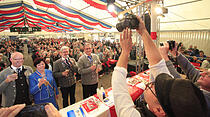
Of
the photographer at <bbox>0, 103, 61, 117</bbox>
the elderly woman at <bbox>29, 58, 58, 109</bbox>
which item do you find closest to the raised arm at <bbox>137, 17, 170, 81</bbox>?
the photographer at <bbox>0, 103, 61, 117</bbox>

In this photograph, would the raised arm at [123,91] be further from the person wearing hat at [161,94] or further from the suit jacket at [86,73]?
the suit jacket at [86,73]

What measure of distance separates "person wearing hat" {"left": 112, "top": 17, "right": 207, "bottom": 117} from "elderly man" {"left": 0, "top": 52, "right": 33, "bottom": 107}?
1927 mm

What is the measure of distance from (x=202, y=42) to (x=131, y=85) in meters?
8.72

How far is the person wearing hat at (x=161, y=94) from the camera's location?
38 cm

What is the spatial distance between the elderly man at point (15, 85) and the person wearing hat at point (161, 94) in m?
1.93

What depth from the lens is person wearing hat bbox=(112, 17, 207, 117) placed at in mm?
384

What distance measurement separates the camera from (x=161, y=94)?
17.4 inches

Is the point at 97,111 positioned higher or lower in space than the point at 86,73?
lower

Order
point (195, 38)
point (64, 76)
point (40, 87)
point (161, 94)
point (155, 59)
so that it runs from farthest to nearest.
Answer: point (195, 38) → point (64, 76) → point (40, 87) → point (155, 59) → point (161, 94)

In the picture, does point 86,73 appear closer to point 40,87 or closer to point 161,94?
point 40,87

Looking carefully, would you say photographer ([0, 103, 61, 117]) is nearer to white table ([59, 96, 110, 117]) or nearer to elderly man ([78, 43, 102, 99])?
white table ([59, 96, 110, 117])

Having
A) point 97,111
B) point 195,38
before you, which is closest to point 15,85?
point 97,111

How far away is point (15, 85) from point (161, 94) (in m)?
2.22

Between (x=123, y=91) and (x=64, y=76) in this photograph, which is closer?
(x=123, y=91)
